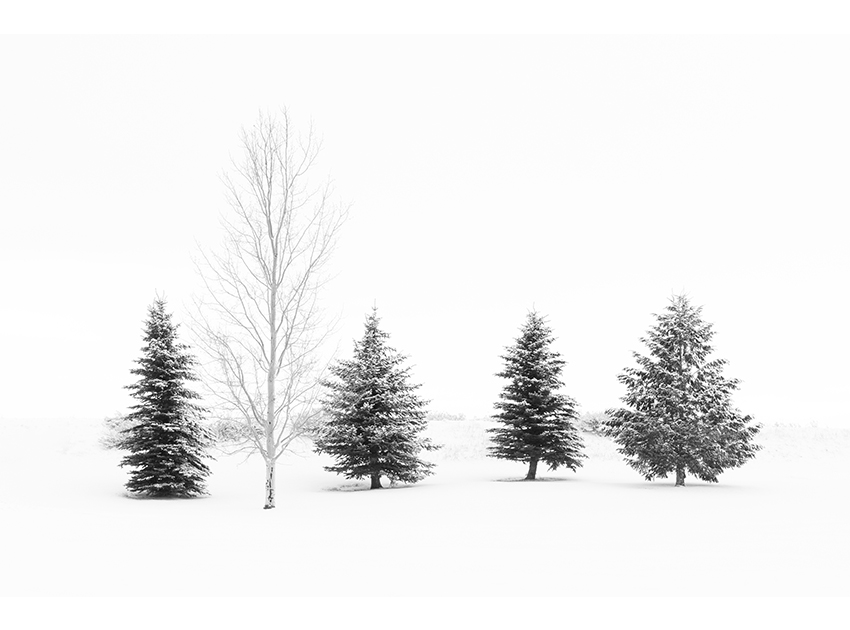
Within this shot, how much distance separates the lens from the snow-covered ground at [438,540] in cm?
759

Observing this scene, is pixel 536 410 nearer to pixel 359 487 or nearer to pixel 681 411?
pixel 681 411

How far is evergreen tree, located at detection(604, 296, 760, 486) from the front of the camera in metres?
23.4

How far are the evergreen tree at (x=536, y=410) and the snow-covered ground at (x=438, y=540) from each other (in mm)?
2329

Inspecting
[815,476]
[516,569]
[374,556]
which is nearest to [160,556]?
[374,556]

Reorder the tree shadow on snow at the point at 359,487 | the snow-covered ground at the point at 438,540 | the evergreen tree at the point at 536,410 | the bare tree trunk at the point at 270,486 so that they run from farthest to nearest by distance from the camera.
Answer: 1. the evergreen tree at the point at 536,410
2. the tree shadow on snow at the point at 359,487
3. the bare tree trunk at the point at 270,486
4. the snow-covered ground at the point at 438,540

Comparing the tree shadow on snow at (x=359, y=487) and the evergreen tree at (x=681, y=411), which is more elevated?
the evergreen tree at (x=681, y=411)

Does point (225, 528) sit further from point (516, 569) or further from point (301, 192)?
point (301, 192)

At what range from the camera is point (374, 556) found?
9.10m

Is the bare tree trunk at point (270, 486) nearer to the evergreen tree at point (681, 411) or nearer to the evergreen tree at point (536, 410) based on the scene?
the evergreen tree at point (536, 410)

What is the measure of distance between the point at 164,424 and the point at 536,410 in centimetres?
1366

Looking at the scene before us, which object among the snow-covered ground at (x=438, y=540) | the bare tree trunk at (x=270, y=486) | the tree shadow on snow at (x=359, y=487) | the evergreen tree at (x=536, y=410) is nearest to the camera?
the snow-covered ground at (x=438, y=540)

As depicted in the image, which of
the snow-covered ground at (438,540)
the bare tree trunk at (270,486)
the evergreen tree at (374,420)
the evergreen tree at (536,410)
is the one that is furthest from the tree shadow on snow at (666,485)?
the bare tree trunk at (270,486)

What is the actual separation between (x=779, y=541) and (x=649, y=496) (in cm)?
917

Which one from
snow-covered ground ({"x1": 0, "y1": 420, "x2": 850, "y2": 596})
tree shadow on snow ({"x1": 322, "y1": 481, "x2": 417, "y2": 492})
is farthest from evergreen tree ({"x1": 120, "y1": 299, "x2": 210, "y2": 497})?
tree shadow on snow ({"x1": 322, "y1": 481, "x2": 417, "y2": 492})
